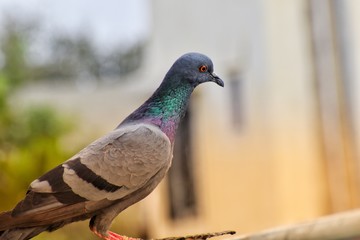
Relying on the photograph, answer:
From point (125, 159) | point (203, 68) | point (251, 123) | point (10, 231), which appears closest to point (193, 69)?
point (203, 68)

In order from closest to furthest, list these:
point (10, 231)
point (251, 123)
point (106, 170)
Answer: point (10, 231) → point (106, 170) → point (251, 123)

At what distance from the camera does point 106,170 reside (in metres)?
1.56

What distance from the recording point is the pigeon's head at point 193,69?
1556 mm

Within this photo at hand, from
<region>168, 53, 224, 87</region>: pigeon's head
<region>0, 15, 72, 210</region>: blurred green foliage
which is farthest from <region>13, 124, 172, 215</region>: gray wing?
<region>0, 15, 72, 210</region>: blurred green foliage

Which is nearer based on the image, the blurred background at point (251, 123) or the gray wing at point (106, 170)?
the gray wing at point (106, 170)

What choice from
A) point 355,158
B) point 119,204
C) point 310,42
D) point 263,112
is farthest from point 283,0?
point 119,204

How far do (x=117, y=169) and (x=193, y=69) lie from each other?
0.73 feet

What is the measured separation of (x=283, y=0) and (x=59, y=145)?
2357 millimetres

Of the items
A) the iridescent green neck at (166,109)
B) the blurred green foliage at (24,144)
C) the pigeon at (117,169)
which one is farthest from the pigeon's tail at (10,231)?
the blurred green foliage at (24,144)

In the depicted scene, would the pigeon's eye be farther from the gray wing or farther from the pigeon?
the gray wing

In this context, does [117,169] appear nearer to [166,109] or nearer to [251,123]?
[166,109]

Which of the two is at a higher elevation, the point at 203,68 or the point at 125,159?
the point at 203,68

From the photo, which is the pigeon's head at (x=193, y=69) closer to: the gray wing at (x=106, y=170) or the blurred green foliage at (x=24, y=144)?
the gray wing at (x=106, y=170)

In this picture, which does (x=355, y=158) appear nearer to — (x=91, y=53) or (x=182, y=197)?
(x=182, y=197)
